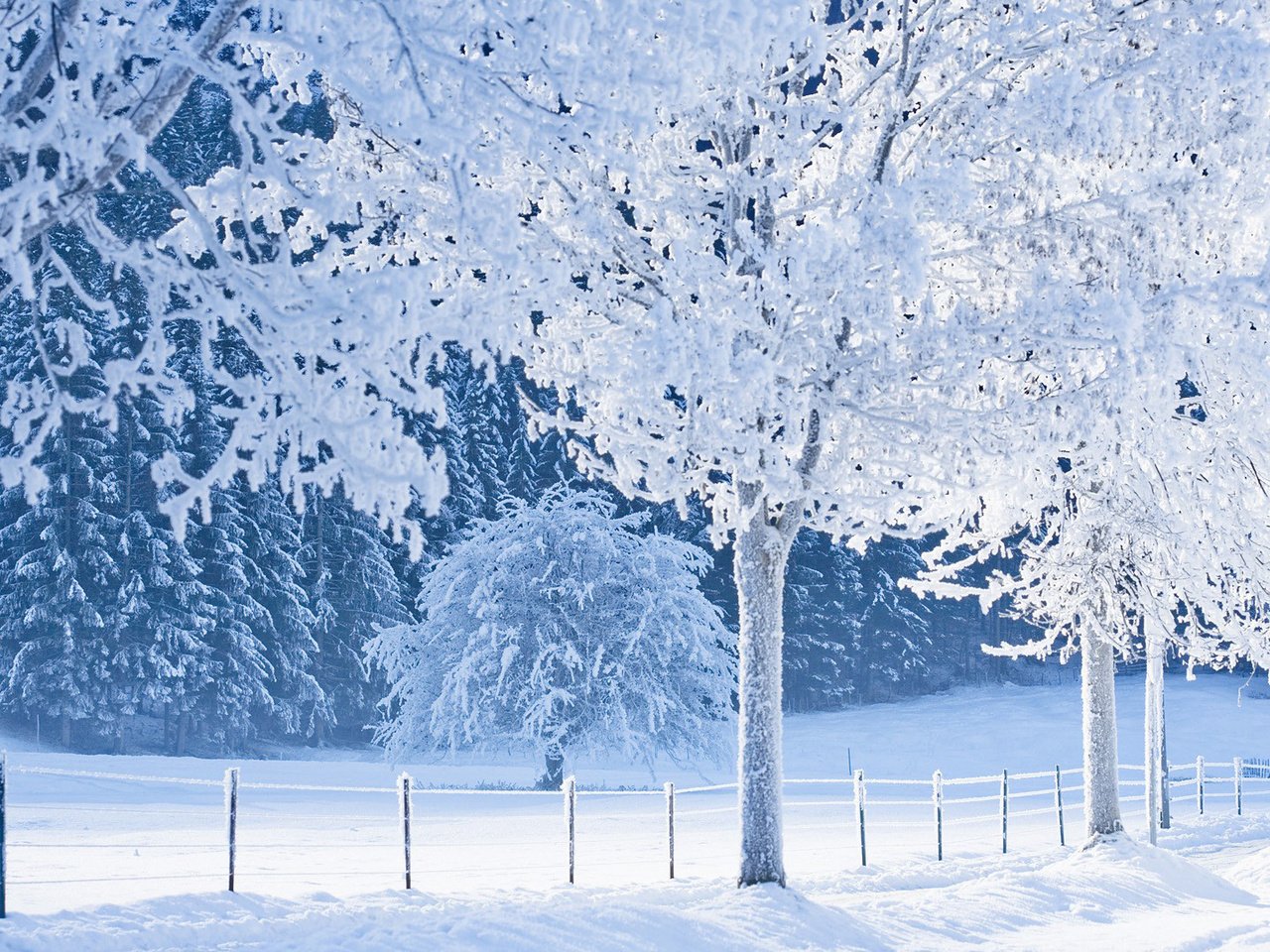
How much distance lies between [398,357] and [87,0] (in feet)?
7.32

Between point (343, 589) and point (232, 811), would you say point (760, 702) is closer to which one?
point (232, 811)

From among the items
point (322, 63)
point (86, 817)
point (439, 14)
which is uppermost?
point (439, 14)

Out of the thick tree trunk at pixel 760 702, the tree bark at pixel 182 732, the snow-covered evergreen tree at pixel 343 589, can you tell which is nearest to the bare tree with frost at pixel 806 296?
the thick tree trunk at pixel 760 702

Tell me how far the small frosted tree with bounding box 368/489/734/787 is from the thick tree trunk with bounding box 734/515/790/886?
17.3m

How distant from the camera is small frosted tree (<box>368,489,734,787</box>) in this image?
29.1 metres

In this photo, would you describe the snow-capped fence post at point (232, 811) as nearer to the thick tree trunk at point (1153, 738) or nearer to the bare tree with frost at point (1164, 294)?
the bare tree with frost at point (1164, 294)

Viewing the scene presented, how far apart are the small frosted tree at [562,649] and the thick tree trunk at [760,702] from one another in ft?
56.8

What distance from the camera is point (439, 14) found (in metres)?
6.62

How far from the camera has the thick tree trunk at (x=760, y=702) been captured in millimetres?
11211

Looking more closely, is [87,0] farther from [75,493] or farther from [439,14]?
[75,493]

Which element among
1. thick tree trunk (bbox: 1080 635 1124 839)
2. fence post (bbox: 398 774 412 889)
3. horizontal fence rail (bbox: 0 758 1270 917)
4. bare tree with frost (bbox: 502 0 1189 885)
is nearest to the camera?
bare tree with frost (bbox: 502 0 1189 885)

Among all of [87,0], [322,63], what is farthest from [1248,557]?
[87,0]

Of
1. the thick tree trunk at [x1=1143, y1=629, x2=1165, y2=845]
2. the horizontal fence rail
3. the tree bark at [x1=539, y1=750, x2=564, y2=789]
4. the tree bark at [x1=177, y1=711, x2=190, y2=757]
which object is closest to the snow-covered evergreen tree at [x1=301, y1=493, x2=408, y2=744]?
the tree bark at [x1=177, y1=711, x2=190, y2=757]

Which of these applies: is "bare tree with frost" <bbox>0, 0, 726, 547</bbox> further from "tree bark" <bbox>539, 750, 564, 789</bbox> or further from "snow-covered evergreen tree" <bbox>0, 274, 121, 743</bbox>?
"snow-covered evergreen tree" <bbox>0, 274, 121, 743</bbox>
